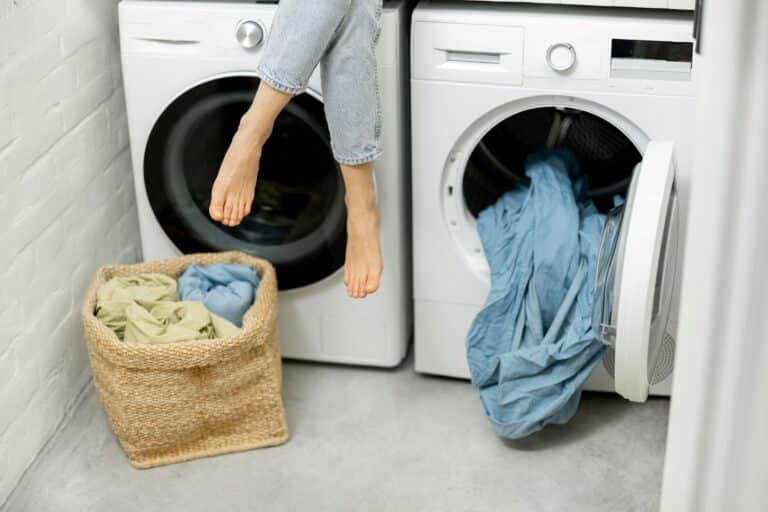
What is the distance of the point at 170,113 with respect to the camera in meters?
2.12

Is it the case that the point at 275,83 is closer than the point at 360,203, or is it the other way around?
the point at 275,83

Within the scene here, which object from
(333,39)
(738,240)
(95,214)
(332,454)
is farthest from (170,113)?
(738,240)

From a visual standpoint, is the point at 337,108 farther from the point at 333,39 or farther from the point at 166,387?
the point at 166,387

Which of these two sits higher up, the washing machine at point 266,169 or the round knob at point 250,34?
the round knob at point 250,34

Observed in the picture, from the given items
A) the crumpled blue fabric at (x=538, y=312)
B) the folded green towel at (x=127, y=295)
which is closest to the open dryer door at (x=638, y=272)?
the crumpled blue fabric at (x=538, y=312)

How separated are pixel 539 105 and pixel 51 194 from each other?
37.1 inches

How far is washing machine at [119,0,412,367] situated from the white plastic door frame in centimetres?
127

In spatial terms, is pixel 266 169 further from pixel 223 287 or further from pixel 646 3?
pixel 646 3

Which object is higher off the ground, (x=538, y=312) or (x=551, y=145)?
(x=551, y=145)

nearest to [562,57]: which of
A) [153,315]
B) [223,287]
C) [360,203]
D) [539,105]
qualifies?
[539,105]

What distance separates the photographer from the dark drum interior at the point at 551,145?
2225 mm

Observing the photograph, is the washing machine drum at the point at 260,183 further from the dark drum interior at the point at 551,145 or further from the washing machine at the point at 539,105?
the dark drum interior at the point at 551,145

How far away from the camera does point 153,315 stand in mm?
2012

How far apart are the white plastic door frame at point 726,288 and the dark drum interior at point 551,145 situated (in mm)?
1378
